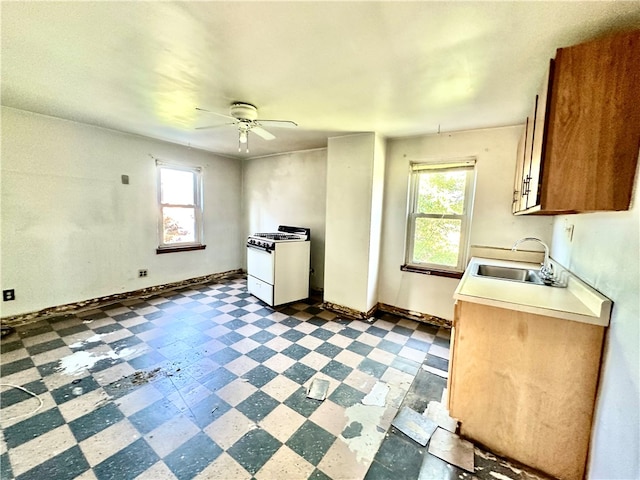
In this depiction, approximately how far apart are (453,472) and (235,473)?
1161 mm

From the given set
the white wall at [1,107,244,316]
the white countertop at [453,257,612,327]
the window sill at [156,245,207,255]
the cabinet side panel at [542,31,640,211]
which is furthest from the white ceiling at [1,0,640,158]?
the window sill at [156,245,207,255]

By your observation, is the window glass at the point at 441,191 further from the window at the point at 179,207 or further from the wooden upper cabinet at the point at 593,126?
the window at the point at 179,207

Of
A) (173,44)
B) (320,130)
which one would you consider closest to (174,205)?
(320,130)

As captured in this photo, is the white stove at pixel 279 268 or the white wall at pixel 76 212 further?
the white stove at pixel 279 268

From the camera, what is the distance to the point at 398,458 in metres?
1.45

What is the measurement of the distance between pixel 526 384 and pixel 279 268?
272 centimetres

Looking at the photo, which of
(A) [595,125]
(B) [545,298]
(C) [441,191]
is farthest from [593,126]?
(C) [441,191]

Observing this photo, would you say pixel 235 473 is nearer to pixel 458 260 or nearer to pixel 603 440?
pixel 603 440

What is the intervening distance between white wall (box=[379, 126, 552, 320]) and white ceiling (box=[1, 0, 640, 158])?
0.31 m

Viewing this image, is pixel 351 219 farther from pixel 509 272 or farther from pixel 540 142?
pixel 540 142

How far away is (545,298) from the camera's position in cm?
149

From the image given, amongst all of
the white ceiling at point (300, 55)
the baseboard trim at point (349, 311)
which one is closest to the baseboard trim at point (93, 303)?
the white ceiling at point (300, 55)

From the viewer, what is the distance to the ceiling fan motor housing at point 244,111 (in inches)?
88.8

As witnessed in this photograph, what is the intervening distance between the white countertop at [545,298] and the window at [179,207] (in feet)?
13.7
